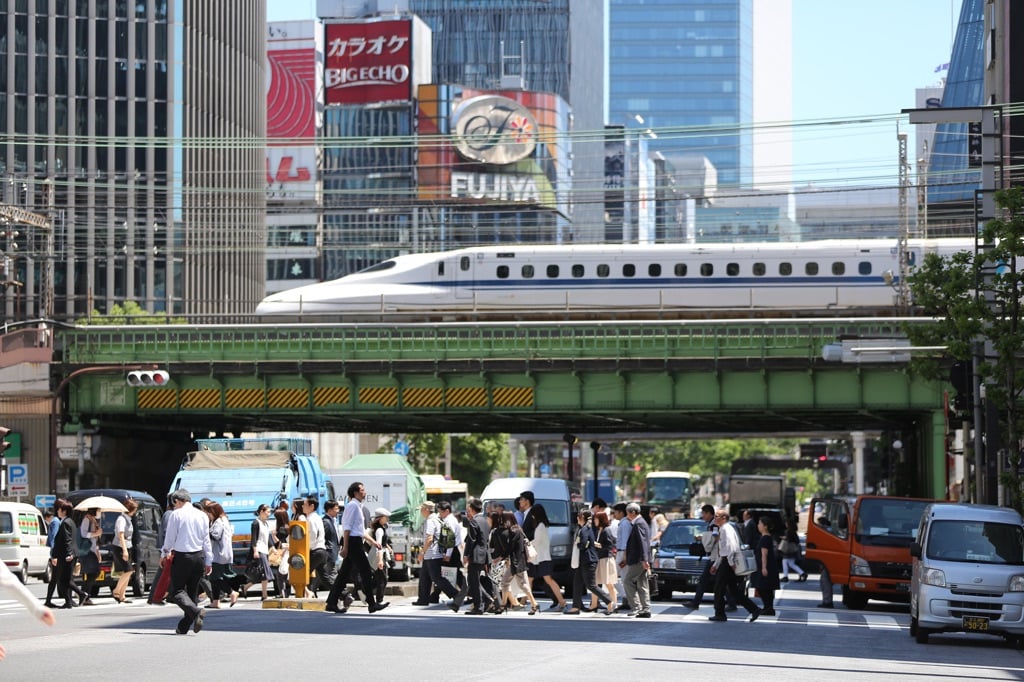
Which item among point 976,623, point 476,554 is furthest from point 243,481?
point 976,623

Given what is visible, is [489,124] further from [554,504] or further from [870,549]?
[870,549]

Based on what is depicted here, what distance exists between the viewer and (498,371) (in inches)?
1971

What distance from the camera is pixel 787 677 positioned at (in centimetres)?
1638

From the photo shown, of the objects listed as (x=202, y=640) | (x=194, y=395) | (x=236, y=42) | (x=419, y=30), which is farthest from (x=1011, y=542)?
(x=419, y=30)

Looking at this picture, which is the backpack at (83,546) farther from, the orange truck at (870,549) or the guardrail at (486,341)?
the guardrail at (486,341)

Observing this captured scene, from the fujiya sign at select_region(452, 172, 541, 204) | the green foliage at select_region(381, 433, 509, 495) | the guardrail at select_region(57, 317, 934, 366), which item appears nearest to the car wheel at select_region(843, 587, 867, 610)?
the guardrail at select_region(57, 317, 934, 366)

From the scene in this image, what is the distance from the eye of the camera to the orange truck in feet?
97.5

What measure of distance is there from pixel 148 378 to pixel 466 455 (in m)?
54.5

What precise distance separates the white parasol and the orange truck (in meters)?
12.4

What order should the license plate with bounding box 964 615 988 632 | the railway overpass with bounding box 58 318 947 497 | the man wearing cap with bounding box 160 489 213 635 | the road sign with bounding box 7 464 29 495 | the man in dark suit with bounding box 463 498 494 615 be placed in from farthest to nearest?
the railway overpass with bounding box 58 318 947 497 < the road sign with bounding box 7 464 29 495 < the man in dark suit with bounding box 463 498 494 615 < the license plate with bounding box 964 615 988 632 < the man wearing cap with bounding box 160 489 213 635

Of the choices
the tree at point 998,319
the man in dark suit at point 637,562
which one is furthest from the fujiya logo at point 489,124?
the man in dark suit at point 637,562

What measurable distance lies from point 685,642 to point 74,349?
34.7 metres

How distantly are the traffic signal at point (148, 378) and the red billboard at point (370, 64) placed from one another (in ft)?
327

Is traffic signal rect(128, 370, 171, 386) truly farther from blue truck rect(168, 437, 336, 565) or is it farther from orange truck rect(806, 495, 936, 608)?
orange truck rect(806, 495, 936, 608)
